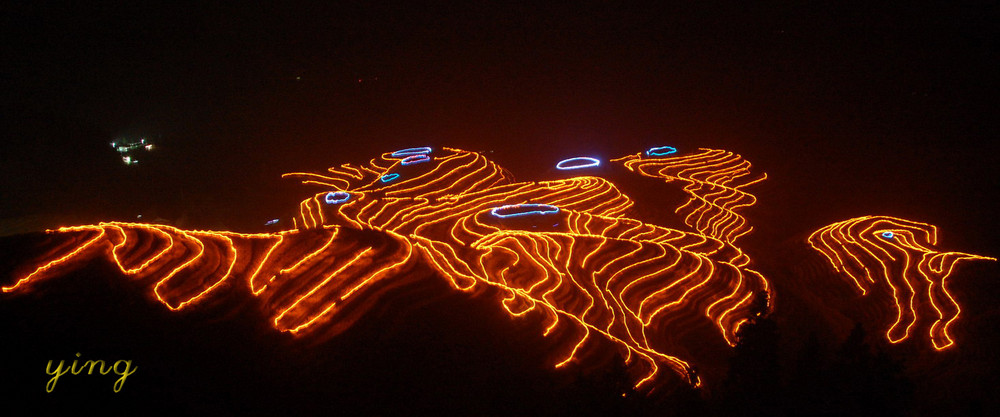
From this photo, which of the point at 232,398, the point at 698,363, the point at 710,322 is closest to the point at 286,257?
the point at 232,398

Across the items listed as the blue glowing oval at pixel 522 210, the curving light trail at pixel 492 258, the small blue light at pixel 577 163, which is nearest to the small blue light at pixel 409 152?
the curving light trail at pixel 492 258

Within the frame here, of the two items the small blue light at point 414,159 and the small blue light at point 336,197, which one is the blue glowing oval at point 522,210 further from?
the small blue light at point 414,159

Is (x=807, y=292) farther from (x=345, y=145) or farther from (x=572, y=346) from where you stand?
(x=345, y=145)

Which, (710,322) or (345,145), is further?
(345,145)

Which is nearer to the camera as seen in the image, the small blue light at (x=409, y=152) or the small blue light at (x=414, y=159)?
the small blue light at (x=414, y=159)

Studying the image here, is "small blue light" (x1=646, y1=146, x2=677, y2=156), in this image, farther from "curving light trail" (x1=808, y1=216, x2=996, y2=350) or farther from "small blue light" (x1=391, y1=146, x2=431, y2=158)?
"small blue light" (x1=391, y1=146, x2=431, y2=158)

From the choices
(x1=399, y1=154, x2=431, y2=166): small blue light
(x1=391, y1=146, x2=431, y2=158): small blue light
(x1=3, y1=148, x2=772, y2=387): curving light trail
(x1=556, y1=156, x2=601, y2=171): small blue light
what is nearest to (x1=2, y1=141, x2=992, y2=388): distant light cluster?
(x1=3, y1=148, x2=772, y2=387): curving light trail

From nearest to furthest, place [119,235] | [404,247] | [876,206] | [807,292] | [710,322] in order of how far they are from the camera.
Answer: [119,235] < [404,247] < [710,322] < [807,292] < [876,206]
